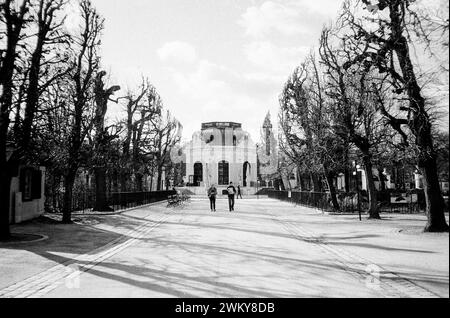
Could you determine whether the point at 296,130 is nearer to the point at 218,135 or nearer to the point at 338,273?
the point at 338,273

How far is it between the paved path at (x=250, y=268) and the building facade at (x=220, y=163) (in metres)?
56.8

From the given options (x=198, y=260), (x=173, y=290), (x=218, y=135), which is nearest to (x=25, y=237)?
(x=198, y=260)

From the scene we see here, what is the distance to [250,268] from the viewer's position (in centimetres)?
747

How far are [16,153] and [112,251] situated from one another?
15.5ft

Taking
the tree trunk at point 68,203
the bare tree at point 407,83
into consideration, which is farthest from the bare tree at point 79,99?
the bare tree at point 407,83

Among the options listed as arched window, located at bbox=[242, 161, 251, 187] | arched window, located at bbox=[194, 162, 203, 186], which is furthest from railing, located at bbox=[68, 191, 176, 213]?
arched window, located at bbox=[242, 161, 251, 187]

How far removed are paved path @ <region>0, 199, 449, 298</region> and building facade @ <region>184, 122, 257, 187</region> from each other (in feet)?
186

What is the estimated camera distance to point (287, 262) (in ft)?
26.7

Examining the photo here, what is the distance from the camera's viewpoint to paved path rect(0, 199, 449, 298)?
5.77 metres

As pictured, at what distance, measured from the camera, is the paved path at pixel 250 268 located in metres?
5.77

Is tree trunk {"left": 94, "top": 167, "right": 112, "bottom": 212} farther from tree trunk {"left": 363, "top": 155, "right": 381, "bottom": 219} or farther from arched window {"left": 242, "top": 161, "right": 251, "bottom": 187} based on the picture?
arched window {"left": 242, "top": 161, "right": 251, "bottom": 187}

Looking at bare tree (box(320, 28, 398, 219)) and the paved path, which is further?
bare tree (box(320, 28, 398, 219))
